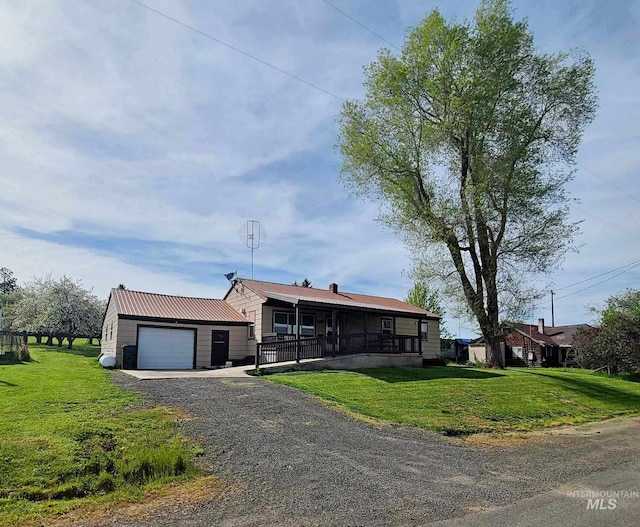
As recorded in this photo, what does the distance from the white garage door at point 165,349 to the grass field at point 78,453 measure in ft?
35.4

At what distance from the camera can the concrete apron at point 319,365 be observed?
693 inches

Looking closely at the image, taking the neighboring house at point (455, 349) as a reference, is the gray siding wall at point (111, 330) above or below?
above

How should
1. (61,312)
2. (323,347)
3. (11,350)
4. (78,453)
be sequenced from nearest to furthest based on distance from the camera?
1. (78,453)
2. (323,347)
3. (11,350)
4. (61,312)

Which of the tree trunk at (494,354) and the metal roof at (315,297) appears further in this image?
the tree trunk at (494,354)

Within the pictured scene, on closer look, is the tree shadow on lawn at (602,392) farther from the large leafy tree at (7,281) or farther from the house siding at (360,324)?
the large leafy tree at (7,281)

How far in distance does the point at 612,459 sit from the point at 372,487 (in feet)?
16.6

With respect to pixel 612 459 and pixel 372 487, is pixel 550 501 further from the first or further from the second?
pixel 612 459

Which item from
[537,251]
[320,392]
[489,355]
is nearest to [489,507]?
[320,392]

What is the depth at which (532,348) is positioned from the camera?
45188 mm

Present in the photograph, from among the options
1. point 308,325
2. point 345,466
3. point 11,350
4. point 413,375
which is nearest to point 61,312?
point 11,350

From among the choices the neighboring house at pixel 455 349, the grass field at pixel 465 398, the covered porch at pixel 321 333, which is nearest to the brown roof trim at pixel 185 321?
the covered porch at pixel 321 333

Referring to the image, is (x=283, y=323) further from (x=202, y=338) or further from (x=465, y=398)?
(x=465, y=398)

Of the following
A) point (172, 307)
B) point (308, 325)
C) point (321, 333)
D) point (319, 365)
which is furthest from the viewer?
point (321, 333)

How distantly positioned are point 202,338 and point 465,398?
12.8 metres
